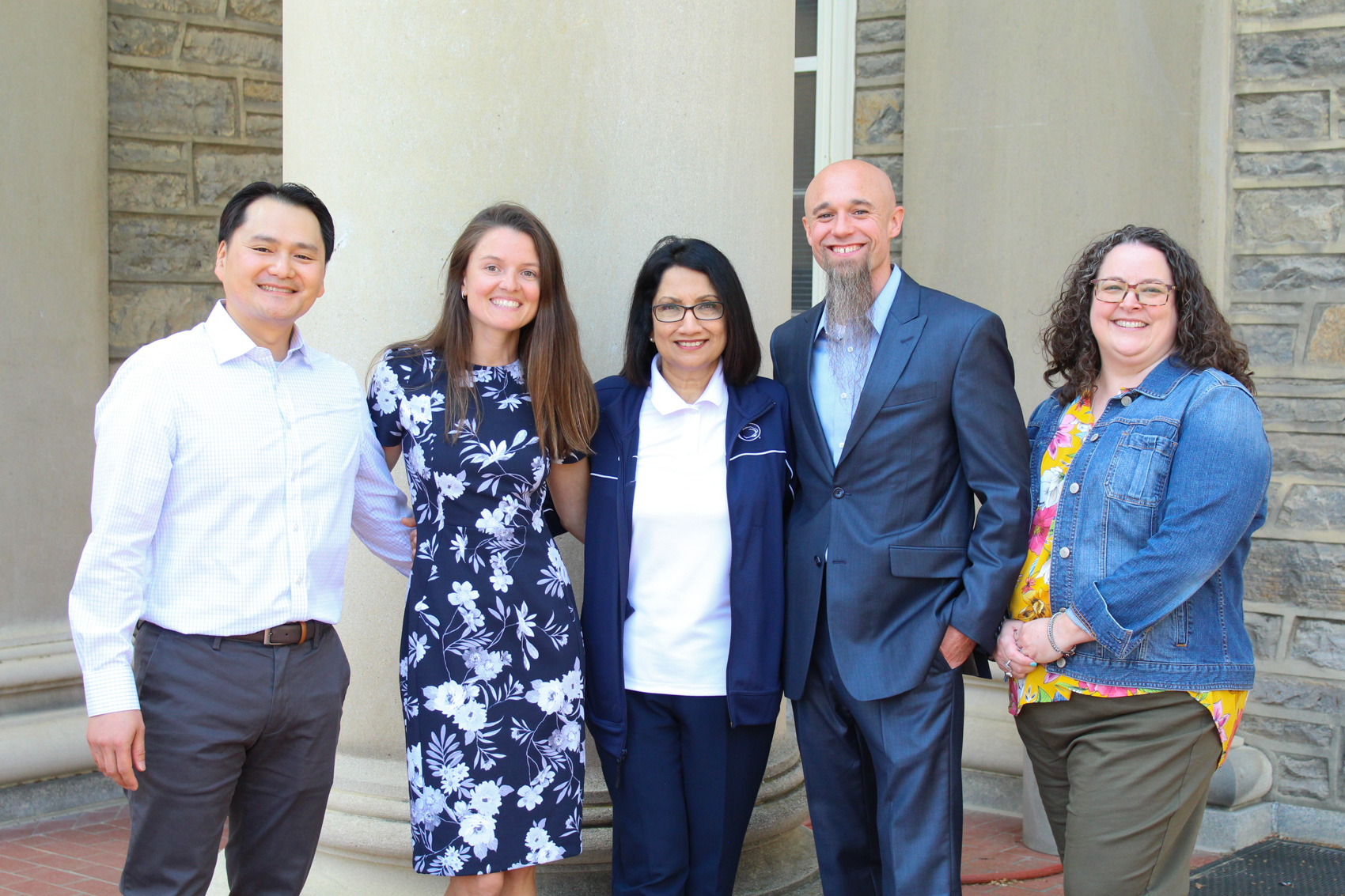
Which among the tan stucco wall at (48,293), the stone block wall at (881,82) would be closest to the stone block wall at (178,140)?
the tan stucco wall at (48,293)

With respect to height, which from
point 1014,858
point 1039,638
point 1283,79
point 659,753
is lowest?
point 1014,858

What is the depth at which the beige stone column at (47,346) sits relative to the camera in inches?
199

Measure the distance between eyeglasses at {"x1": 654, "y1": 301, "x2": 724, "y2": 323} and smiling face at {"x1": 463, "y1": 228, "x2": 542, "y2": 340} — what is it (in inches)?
12.4

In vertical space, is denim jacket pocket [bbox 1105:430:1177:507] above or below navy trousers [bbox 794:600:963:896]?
above

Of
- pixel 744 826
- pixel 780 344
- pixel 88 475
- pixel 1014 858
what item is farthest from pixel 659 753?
pixel 88 475

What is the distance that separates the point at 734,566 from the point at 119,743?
1367 mm

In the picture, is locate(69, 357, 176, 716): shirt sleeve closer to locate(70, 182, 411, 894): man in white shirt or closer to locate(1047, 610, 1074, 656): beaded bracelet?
locate(70, 182, 411, 894): man in white shirt

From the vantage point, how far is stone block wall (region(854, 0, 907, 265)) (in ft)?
18.4

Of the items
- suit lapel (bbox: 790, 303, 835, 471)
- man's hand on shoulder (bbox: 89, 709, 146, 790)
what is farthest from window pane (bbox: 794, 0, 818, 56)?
man's hand on shoulder (bbox: 89, 709, 146, 790)

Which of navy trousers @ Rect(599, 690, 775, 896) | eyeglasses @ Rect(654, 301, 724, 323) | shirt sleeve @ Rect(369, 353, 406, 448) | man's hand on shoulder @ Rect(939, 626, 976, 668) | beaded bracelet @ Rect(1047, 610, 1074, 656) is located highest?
eyeglasses @ Rect(654, 301, 724, 323)

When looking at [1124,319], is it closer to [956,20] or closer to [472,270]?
[472,270]

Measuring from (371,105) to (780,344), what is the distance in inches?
51.1

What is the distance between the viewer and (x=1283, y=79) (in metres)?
4.69

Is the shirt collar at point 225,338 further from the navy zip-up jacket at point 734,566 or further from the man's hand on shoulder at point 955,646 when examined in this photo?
the man's hand on shoulder at point 955,646
